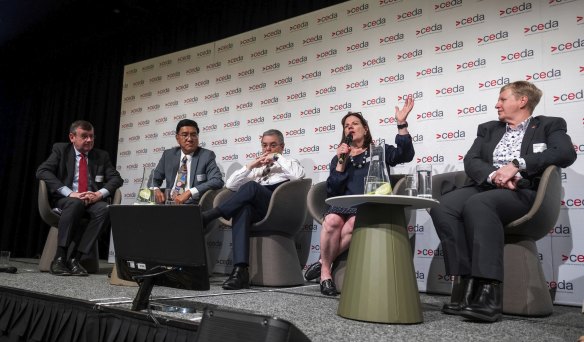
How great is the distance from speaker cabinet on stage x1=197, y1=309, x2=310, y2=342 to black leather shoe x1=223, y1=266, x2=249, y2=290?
1737mm

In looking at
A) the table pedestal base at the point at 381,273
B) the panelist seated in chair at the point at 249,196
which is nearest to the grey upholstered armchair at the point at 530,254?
the table pedestal base at the point at 381,273

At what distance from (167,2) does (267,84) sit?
1791 mm

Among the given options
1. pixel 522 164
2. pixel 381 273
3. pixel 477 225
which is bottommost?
pixel 381 273

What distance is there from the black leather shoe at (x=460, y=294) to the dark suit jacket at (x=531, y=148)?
0.53m

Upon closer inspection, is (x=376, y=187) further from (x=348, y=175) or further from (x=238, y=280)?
(x=238, y=280)

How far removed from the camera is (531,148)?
2.50m

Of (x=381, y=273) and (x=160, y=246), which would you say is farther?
(x=381, y=273)

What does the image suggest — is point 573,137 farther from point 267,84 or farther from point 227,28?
point 227,28

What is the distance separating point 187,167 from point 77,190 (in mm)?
980

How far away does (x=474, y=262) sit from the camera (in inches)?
81.8

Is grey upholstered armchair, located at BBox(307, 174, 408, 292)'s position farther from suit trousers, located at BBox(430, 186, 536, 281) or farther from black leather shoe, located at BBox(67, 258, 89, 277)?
black leather shoe, located at BBox(67, 258, 89, 277)

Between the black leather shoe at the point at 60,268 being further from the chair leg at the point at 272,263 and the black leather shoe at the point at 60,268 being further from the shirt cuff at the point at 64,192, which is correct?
the chair leg at the point at 272,263

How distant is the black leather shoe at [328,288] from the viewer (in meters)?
2.83

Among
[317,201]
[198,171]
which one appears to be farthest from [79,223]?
[317,201]
